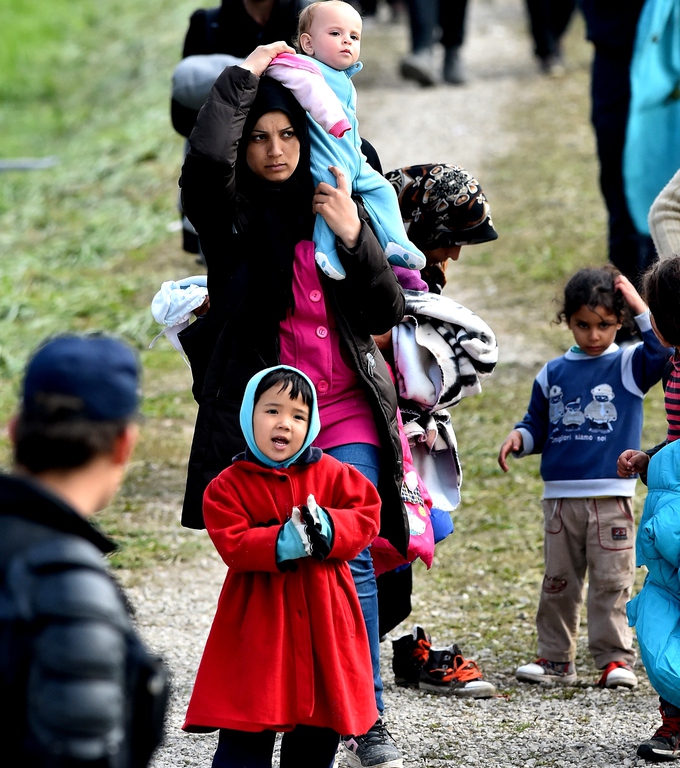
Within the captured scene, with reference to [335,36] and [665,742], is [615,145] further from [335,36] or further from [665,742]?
[665,742]

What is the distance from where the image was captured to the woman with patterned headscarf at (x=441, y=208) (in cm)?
426

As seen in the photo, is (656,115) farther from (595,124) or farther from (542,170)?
(542,170)

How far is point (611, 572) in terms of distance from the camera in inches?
184

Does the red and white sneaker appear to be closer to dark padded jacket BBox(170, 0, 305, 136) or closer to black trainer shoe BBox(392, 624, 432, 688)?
black trainer shoe BBox(392, 624, 432, 688)

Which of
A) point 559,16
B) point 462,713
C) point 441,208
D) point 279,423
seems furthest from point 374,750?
point 559,16

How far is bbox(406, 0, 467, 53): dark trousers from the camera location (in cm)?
1412

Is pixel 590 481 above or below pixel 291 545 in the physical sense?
above

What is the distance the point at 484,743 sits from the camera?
4207 mm

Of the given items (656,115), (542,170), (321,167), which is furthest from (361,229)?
(542,170)

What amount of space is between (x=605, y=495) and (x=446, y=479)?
0.70 metres

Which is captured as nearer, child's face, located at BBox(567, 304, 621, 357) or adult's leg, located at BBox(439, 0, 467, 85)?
child's face, located at BBox(567, 304, 621, 357)

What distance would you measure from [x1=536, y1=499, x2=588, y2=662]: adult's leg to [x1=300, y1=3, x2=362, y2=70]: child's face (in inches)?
72.7

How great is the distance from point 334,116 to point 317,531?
1148 mm

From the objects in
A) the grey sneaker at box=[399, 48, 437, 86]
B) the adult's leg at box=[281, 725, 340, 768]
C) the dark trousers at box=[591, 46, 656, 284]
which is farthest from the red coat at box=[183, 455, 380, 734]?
the grey sneaker at box=[399, 48, 437, 86]
